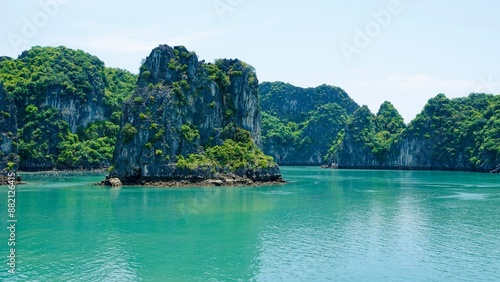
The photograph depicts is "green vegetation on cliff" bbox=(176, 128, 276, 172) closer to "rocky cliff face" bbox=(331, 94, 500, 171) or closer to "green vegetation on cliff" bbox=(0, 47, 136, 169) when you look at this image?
"green vegetation on cliff" bbox=(0, 47, 136, 169)

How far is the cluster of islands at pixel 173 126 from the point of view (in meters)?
89.4

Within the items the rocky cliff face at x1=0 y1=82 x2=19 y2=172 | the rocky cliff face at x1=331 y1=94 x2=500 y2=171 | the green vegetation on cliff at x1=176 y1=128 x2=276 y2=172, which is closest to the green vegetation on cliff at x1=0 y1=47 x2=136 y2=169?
the rocky cliff face at x1=0 y1=82 x2=19 y2=172

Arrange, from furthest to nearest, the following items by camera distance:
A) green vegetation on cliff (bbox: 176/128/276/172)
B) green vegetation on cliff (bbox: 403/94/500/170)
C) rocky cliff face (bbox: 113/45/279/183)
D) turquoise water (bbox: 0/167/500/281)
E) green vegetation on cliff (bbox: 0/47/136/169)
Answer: green vegetation on cliff (bbox: 403/94/500/170) → green vegetation on cliff (bbox: 0/47/136/169) → green vegetation on cliff (bbox: 176/128/276/172) → rocky cliff face (bbox: 113/45/279/183) → turquoise water (bbox: 0/167/500/281)

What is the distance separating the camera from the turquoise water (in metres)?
29.2

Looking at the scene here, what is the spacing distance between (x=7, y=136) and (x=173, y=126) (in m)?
30.7

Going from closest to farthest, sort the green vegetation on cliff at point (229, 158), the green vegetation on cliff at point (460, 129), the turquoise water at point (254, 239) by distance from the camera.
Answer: the turquoise water at point (254, 239) < the green vegetation on cliff at point (229, 158) < the green vegetation on cliff at point (460, 129)

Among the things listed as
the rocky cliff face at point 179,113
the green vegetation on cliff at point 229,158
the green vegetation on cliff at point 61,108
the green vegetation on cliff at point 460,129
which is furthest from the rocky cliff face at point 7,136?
the green vegetation on cliff at point 460,129

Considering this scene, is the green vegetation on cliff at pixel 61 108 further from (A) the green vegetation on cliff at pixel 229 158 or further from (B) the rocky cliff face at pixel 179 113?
(A) the green vegetation on cliff at pixel 229 158

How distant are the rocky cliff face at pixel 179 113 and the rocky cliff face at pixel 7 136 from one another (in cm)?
1883

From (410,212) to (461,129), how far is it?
119428 mm

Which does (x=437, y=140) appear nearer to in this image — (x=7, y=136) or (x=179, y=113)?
(x=179, y=113)

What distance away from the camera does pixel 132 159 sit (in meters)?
88.4

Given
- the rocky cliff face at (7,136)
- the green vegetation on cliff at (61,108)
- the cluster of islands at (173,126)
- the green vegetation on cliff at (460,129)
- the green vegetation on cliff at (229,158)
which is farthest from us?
the green vegetation on cliff at (460,129)

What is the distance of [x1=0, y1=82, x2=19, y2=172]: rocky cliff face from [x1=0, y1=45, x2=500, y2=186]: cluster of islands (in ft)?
0.64
